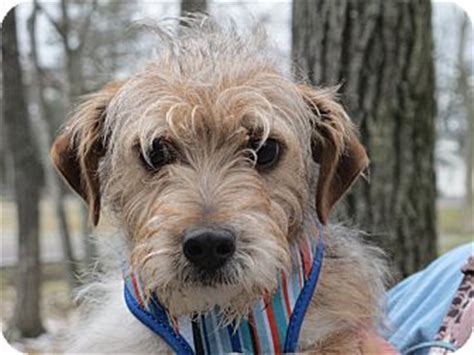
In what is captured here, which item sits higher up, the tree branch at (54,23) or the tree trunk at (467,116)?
the tree branch at (54,23)

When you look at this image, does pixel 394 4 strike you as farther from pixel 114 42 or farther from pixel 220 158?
pixel 114 42

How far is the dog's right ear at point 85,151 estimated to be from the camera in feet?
11.1

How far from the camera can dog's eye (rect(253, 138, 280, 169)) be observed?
123 inches

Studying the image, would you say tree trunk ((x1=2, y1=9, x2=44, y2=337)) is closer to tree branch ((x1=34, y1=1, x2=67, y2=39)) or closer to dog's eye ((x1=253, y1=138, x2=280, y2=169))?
tree branch ((x1=34, y1=1, x2=67, y2=39))

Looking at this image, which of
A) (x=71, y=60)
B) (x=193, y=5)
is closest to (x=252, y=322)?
(x=193, y=5)

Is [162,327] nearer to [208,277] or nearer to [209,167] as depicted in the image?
[208,277]

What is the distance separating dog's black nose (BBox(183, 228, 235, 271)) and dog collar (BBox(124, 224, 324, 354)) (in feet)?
1.15

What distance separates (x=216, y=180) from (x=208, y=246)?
0.38m

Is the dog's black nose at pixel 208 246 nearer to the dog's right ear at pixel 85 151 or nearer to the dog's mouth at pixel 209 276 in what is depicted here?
the dog's mouth at pixel 209 276

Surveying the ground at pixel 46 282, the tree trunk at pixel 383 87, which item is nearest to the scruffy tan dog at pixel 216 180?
the tree trunk at pixel 383 87

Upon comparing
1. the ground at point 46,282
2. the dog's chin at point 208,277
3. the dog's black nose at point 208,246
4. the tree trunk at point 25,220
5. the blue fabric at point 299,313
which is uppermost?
the dog's black nose at point 208,246

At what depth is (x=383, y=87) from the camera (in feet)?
15.8

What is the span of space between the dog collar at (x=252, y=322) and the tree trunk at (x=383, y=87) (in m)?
1.74

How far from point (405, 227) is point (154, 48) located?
2296 millimetres
